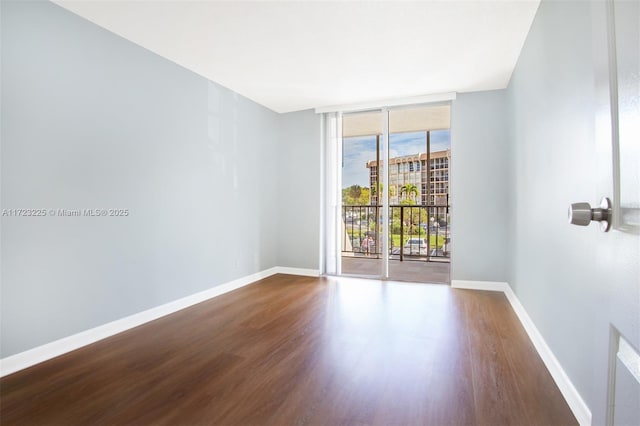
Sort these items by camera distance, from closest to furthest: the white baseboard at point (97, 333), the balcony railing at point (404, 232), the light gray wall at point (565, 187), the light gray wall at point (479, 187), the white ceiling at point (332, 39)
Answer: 1. the light gray wall at point (565, 187)
2. the white baseboard at point (97, 333)
3. the white ceiling at point (332, 39)
4. the light gray wall at point (479, 187)
5. the balcony railing at point (404, 232)

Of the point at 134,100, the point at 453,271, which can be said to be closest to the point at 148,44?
the point at 134,100

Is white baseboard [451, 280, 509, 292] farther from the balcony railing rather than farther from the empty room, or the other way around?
the balcony railing

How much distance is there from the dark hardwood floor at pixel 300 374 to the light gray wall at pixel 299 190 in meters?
1.76

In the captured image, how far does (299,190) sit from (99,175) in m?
2.79

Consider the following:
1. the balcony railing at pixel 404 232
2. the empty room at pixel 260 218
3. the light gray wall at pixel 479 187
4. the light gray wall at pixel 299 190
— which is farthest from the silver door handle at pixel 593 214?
the balcony railing at pixel 404 232

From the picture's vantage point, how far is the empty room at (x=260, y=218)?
151 centimetres

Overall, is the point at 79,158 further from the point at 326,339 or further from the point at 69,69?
the point at 326,339

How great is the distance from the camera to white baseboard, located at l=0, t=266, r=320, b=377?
2016 millimetres

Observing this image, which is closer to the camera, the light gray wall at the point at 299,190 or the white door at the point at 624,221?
the white door at the point at 624,221

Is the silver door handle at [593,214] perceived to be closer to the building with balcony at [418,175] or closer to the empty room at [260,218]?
the empty room at [260,218]

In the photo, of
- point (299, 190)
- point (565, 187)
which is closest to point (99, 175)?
point (299, 190)

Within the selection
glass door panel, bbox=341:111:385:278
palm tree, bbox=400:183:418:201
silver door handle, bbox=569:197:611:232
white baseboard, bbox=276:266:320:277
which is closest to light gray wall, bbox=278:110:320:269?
white baseboard, bbox=276:266:320:277

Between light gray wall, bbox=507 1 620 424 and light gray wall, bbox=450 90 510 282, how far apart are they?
1.08m

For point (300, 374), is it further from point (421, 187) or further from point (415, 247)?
point (415, 247)
